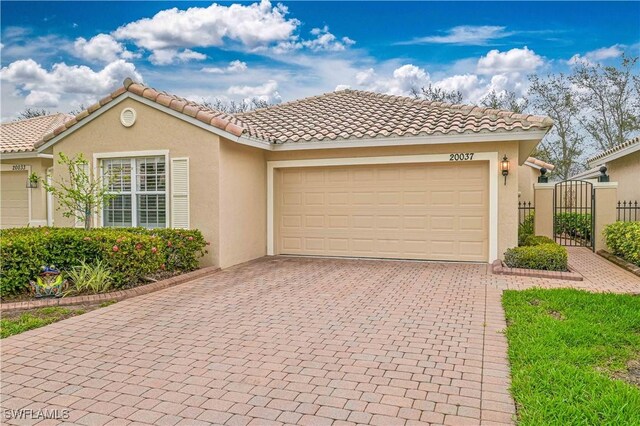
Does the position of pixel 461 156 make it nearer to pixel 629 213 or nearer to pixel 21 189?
pixel 629 213

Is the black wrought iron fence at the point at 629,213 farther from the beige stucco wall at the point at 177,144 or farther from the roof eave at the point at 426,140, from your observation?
the beige stucco wall at the point at 177,144

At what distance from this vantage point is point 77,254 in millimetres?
7969

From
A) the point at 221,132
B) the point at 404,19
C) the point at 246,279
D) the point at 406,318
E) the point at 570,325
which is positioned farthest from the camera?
the point at 404,19

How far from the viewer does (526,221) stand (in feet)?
54.4

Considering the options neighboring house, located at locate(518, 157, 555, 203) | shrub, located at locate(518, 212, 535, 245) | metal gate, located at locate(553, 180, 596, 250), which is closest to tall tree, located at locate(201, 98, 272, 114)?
neighboring house, located at locate(518, 157, 555, 203)

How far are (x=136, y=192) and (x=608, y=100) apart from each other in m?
28.8

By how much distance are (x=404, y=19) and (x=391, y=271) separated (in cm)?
1007

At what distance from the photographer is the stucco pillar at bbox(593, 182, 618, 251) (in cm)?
1300

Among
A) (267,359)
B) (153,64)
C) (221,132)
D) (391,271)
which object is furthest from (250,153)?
(153,64)

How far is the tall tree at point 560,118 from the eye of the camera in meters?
29.5

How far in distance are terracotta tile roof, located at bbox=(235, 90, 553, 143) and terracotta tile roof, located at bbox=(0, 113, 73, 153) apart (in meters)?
7.28

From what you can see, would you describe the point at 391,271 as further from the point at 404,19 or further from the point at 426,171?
the point at 404,19

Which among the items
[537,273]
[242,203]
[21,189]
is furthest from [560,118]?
[21,189]

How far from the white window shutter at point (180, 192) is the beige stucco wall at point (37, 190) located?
23.6 ft
